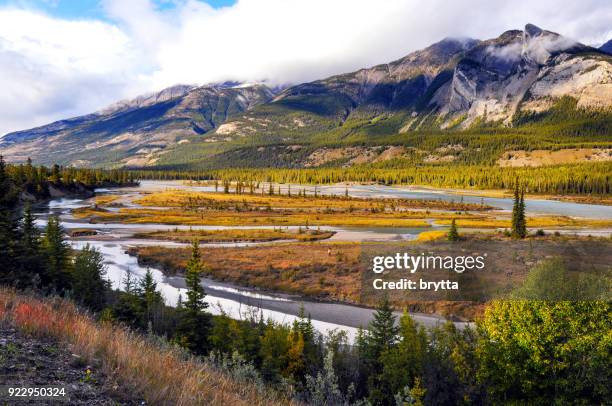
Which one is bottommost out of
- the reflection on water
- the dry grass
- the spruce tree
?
the reflection on water

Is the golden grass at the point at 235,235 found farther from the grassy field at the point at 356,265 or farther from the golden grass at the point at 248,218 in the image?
the golden grass at the point at 248,218

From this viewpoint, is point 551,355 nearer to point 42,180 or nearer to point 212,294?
point 212,294

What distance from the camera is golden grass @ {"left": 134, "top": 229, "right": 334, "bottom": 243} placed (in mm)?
69562

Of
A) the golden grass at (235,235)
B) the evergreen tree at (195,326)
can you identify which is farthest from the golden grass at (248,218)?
the evergreen tree at (195,326)

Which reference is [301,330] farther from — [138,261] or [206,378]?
[138,261]

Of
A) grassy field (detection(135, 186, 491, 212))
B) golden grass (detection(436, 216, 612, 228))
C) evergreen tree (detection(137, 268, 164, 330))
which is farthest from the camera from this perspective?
grassy field (detection(135, 186, 491, 212))

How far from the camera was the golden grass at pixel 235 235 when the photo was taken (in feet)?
228

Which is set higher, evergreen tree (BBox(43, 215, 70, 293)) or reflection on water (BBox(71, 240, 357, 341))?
evergreen tree (BBox(43, 215, 70, 293))

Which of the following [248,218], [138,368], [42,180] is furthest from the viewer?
[42,180]

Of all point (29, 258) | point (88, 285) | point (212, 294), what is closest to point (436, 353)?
point (88, 285)

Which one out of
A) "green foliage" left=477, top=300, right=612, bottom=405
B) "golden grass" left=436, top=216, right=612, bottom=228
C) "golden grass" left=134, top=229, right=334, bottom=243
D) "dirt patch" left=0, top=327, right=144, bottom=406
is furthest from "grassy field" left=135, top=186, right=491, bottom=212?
"dirt patch" left=0, top=327, right=144, bottom=406

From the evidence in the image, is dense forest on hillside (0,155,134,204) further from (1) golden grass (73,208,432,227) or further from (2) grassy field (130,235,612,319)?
(2) grassy field (130,235,612,319)

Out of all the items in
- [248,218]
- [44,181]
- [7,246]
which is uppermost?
[44,181]

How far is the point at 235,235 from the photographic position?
72500 millimetres
